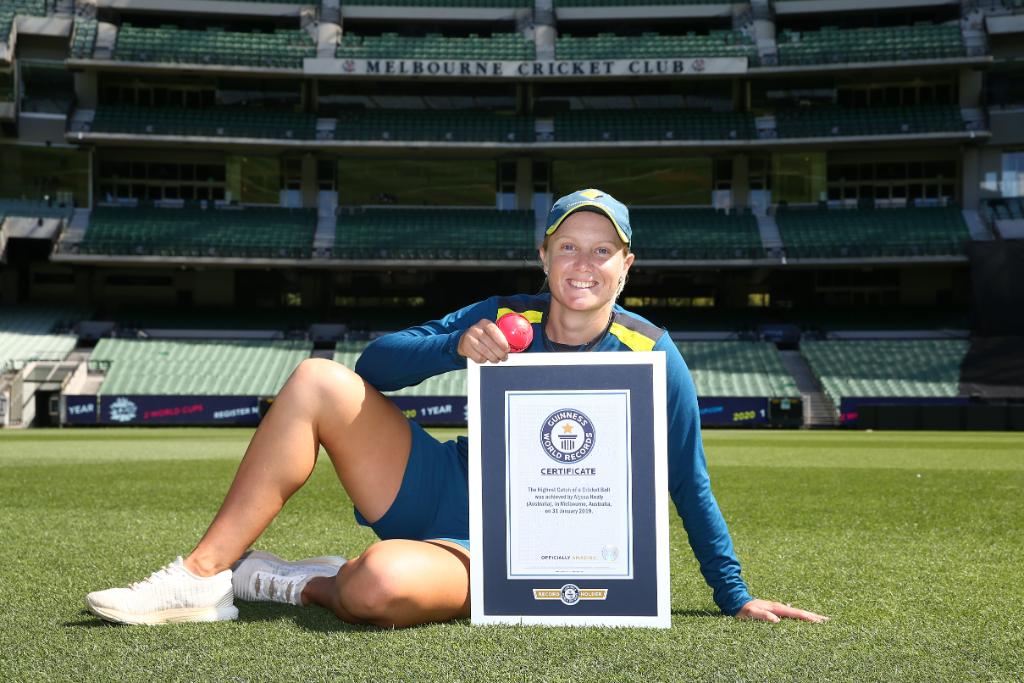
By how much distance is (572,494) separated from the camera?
392 centimetres

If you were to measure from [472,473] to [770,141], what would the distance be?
38285 mm

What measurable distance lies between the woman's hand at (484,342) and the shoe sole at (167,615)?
1.33 meters

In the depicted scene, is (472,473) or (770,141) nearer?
(472,473)

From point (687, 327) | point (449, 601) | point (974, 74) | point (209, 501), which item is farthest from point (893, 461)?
point (974, 74)

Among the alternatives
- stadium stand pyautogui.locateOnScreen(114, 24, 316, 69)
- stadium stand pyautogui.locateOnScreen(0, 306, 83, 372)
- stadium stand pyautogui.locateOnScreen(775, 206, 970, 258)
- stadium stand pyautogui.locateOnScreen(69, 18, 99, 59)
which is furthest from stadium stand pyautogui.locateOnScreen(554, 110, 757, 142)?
stadium stand pyautogui.locateOnScreen(0, 306, 83, 372)

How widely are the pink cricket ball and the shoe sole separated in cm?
146

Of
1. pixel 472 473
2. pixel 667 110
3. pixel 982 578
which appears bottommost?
pixel 982 578

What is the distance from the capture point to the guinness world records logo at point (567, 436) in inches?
155

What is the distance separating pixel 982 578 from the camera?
5.23m

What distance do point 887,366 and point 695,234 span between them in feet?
30.5

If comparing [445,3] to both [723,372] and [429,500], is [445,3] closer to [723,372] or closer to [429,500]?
[723,372]

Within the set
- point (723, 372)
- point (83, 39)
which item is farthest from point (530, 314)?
point (83, 39)

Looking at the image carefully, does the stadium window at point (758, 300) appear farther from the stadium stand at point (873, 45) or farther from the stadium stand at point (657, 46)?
the stadium stand at point (657, 46)

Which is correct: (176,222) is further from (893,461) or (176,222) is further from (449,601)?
(449,601)
